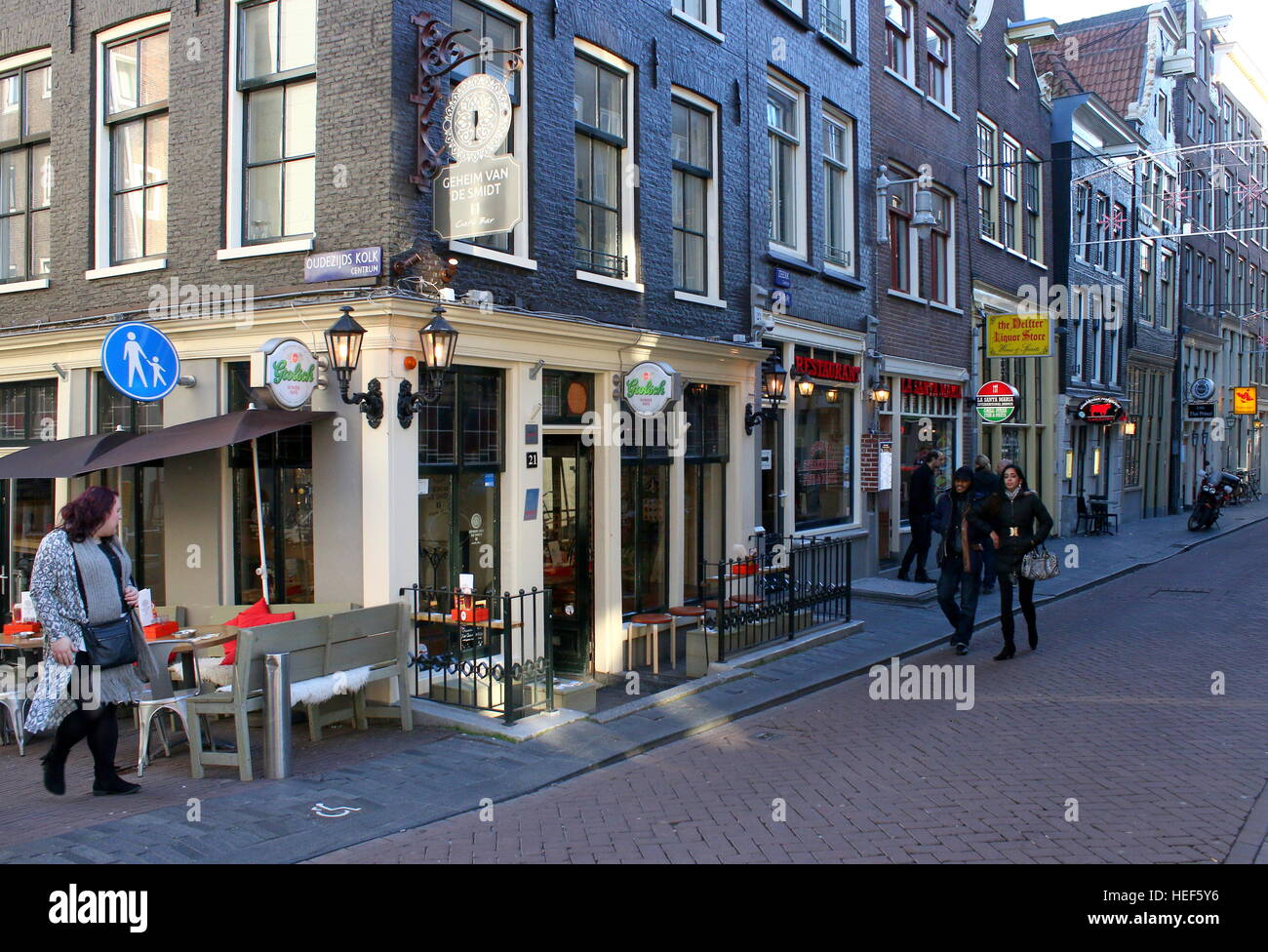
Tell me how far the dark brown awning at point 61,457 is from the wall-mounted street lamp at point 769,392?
7.14 metres

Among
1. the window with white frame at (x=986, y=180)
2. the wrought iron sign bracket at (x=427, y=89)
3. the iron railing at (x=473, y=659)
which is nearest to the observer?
the iron railing at (x=473, y=659)

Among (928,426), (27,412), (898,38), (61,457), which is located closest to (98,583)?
(61,457)

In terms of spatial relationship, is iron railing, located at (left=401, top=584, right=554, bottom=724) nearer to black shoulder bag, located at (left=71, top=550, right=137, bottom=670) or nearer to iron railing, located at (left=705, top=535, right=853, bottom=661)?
iron railing, located at (left=705, top=535, right=853, bottom=661)

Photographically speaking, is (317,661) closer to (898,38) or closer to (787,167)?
(787,167)

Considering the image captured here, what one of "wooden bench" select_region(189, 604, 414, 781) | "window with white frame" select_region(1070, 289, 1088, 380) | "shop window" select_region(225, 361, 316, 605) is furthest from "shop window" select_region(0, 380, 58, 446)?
"window with white frame" select_region(1070, 289, 1088, 380)

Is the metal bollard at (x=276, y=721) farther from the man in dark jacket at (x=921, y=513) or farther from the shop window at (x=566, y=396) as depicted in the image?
the man in dark jacket at (x=921, y=513)

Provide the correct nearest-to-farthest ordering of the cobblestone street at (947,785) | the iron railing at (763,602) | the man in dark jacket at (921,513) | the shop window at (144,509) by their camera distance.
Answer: the cobblestone street at (947,785), the shop window at (144,509), the iron railing at (763,602), the man in dark jacket at (921,513)

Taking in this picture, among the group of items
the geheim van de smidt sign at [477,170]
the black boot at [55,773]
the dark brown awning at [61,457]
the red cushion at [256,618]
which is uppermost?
the geheim van de smidt sign at [477,170]

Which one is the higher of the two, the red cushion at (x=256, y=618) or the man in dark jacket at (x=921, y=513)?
the man in dark jacket at (x=921, y=513)

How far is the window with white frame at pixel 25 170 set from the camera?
1150 cm

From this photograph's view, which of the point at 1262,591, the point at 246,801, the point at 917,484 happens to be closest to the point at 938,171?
the point at 917,484

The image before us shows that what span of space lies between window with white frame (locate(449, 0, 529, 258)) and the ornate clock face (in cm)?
68

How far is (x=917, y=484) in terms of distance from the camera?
51.6 ft

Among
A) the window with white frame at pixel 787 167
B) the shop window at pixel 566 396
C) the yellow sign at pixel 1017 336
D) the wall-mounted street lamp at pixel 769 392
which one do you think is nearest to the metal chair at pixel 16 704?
the shop window at pixel 566 396
